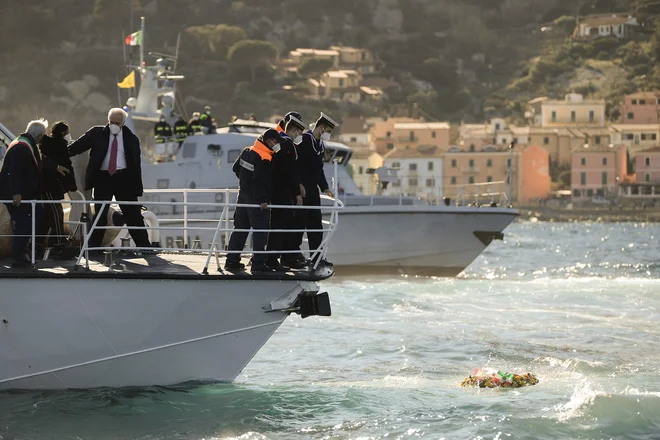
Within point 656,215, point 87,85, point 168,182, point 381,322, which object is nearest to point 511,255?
point 168,182

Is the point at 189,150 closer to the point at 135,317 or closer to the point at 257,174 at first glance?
the point at 257,174

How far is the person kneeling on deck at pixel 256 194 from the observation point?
414 inches

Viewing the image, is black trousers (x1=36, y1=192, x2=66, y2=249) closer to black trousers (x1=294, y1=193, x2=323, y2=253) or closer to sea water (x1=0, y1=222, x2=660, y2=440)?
sea water (x1=0, y1=222, x2=660, y2=440)

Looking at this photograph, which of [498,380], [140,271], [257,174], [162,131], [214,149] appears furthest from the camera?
[162,131]

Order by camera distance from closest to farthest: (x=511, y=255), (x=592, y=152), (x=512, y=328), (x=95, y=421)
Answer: (x=95, y=421)
(x=512, y=328)
(x=511, y=255)
(x=592, y=152)

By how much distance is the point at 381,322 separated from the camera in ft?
57.3

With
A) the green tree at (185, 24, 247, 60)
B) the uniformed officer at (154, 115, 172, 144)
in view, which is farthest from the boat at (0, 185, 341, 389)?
the green tree at (185, 24, 247, 60)

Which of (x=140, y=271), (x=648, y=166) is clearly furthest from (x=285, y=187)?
(x=648, y=166)

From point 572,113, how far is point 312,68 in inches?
1846

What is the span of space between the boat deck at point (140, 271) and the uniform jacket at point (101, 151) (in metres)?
0.71

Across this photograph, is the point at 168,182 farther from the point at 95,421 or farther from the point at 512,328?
the point at 95,421

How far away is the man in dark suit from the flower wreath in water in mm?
Answer: 3525

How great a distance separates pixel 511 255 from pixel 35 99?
140m

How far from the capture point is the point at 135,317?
1013 cm
